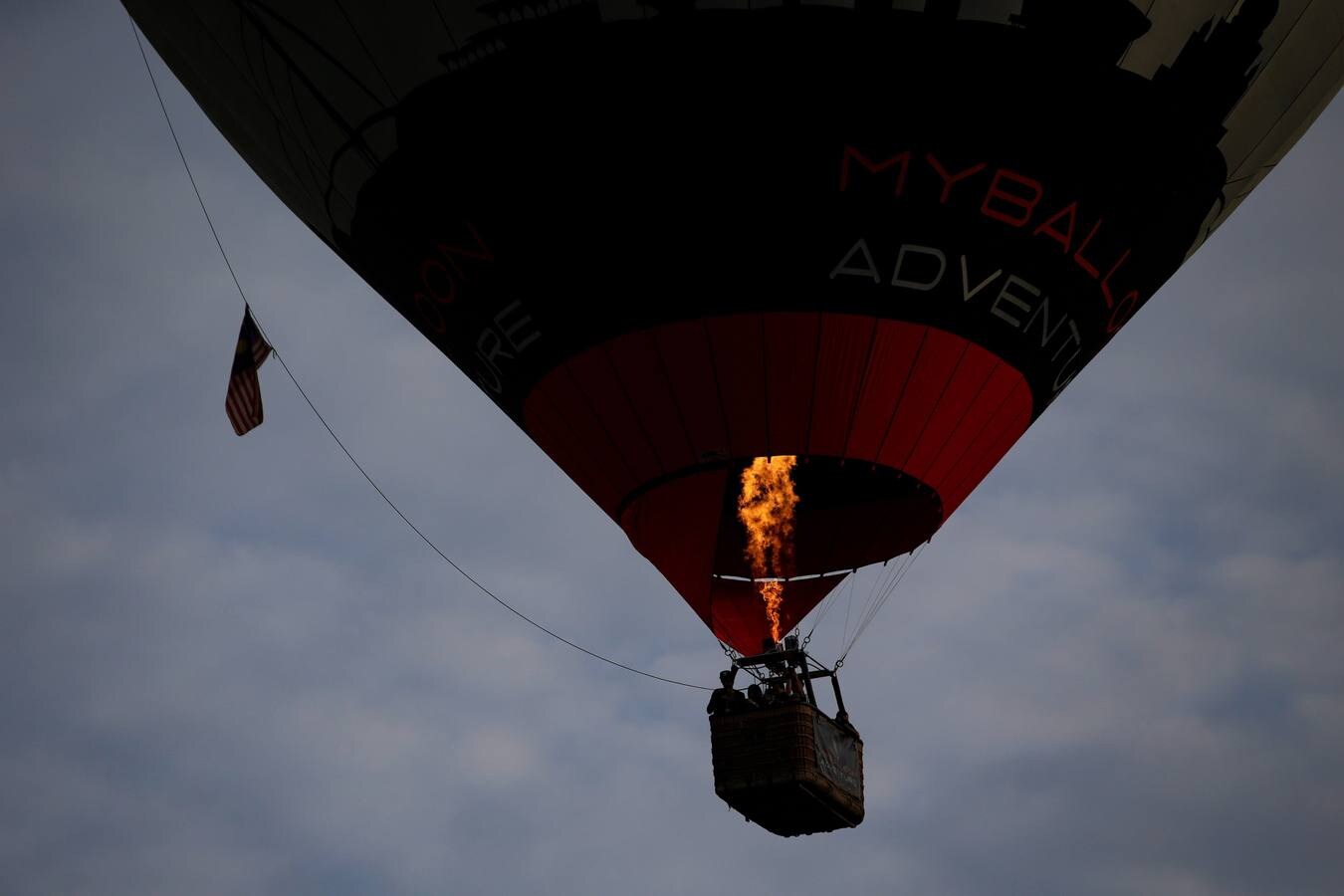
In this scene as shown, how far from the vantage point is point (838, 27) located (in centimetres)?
1380

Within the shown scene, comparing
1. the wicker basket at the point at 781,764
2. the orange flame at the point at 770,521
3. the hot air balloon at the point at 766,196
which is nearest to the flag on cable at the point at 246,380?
the hot air balloon at the point at 766,196

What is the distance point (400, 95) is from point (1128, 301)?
244 inches

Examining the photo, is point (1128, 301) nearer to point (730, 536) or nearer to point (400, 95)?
point (730, 536)

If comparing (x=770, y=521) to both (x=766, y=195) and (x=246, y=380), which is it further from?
(x=246, y=380)

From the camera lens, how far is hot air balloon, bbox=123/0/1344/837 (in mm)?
14031

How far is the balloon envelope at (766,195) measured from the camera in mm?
14031

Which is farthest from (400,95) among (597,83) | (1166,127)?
(1166,127)

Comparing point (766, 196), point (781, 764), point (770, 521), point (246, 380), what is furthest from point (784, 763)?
point (246, 380)

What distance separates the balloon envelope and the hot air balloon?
0.07ft

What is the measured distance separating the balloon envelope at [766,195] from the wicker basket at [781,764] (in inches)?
60.2

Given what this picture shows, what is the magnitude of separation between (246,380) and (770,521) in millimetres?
5599

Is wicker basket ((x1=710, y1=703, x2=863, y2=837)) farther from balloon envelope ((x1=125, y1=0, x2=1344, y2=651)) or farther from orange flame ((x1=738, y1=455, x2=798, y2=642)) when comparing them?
orange flame ((x1=738, y1=455, x2=798, y2=642))

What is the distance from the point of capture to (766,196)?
14.3 metres

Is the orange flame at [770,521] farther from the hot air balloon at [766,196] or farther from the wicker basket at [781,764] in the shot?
the wicker basket at [781,764]
